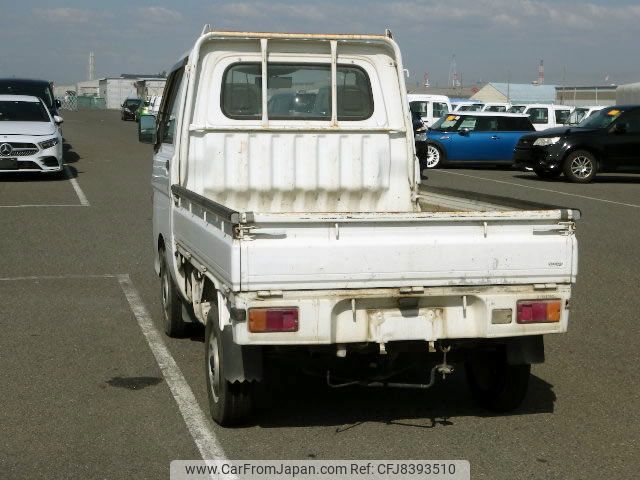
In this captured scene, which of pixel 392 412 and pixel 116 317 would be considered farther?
pixel 116 317

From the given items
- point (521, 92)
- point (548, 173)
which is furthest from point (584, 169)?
point (521, 92)

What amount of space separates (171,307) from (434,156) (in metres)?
20.3

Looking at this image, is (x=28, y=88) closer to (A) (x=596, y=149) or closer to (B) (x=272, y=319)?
(A) (x=596, y=149)

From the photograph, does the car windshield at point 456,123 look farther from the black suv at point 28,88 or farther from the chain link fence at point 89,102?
the chain link fence at point 89,102

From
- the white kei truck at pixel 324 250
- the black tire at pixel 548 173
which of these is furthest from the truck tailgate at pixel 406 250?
the black tire at pixel 548 173

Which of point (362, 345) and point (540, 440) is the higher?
point (362, 345)

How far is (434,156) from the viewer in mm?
27516

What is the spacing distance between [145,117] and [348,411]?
12.1ft

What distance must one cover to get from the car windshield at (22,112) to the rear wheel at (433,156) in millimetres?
9991

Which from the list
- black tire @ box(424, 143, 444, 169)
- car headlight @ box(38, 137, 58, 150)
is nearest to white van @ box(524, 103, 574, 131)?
black tire @ box(424, 143, 444, 169)

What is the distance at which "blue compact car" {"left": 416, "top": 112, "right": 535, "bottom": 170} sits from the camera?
2753 cm

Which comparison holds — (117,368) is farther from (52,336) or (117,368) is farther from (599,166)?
(599,166)

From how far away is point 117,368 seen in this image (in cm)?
707

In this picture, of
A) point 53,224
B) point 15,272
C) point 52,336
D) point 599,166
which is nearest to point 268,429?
point 52,336
